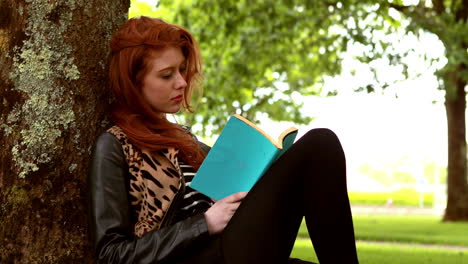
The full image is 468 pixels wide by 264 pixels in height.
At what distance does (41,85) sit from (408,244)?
849 cm

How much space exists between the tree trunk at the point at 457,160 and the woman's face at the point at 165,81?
1307 cm

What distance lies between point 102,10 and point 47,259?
1.17 meters

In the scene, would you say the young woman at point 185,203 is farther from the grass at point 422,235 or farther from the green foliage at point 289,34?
the grass at point 422,235

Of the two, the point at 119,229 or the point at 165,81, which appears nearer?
the point at 119,229

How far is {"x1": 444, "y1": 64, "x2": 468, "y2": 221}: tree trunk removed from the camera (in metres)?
15.0

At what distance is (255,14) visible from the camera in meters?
11.3

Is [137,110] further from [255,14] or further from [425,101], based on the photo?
[425,101]

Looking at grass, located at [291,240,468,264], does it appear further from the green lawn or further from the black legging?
the black legging

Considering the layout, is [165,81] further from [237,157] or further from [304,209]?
[304,209]

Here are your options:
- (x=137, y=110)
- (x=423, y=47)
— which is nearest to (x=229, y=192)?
(x=137, y=110)

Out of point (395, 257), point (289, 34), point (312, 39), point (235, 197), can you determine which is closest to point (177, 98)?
point (235, 197)

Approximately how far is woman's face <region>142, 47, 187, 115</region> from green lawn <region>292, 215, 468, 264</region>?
3761 millimetres

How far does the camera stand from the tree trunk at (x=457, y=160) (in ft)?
49.2

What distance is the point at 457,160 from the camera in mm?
15219
